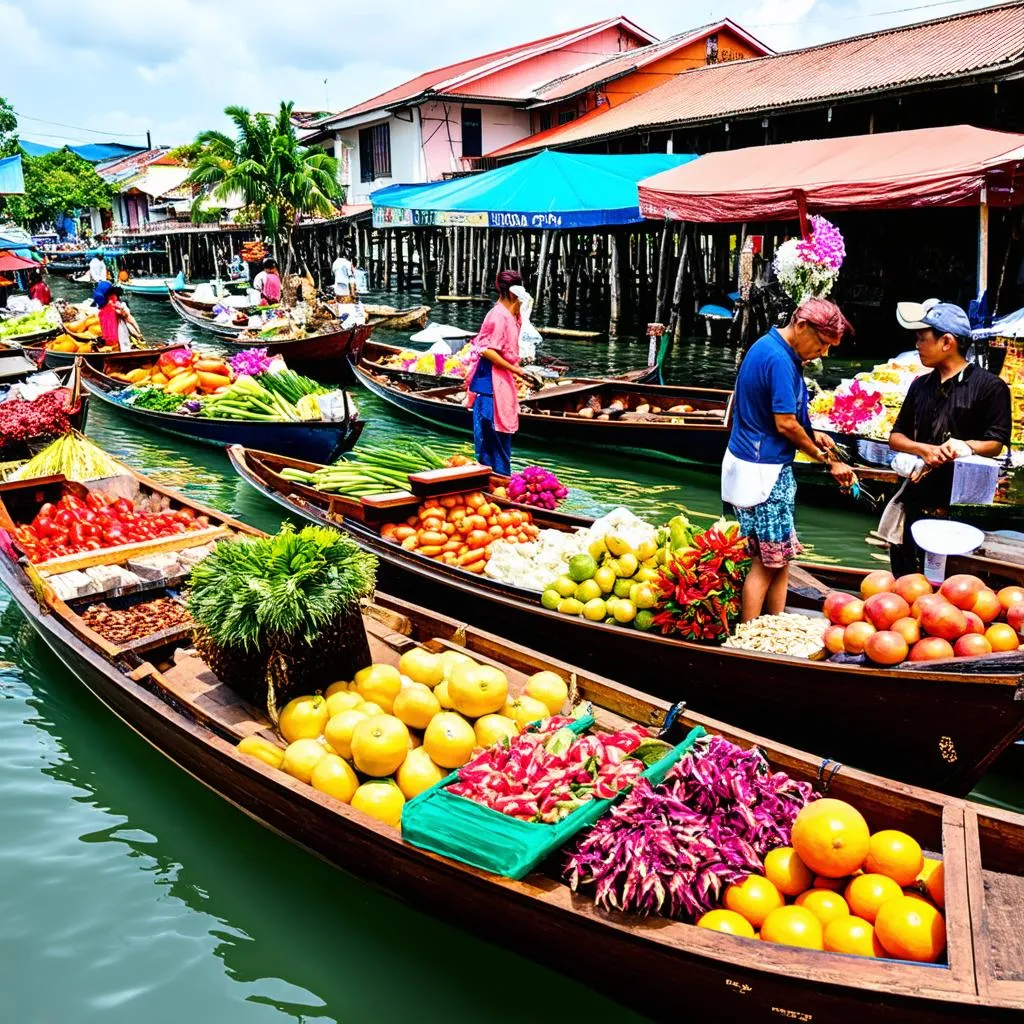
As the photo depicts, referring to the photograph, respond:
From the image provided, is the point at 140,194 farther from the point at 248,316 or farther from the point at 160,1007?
the point at 160,1007

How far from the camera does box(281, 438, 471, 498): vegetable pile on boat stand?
650cm

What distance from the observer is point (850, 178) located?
10781 millimetres

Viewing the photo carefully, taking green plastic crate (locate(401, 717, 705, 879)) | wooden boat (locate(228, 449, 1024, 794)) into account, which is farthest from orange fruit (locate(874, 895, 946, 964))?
wooden boat (locate(228, 449, 1024, 794))

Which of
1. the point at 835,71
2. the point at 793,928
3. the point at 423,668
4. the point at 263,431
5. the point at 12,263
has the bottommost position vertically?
the point at 793,928

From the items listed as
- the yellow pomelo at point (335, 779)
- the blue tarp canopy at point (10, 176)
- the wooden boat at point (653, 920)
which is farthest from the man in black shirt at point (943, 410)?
the blue tarp canopy at point (10, 176)

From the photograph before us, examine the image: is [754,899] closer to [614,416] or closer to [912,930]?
[912,930]

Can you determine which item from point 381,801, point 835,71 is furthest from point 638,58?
point 381,801

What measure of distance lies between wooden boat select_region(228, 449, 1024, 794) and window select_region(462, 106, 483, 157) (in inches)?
1158

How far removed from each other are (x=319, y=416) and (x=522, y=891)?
7921 mm

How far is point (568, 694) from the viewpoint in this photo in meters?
3.92

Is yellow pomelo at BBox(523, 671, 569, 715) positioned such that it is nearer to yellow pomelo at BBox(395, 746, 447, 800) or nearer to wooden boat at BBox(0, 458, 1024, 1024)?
wooden boat at BBox(0, 458, 1024, 1024)

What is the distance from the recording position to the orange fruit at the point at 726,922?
2.62m

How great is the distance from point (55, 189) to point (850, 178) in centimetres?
5412

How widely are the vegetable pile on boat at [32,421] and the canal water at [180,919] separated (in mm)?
3818
